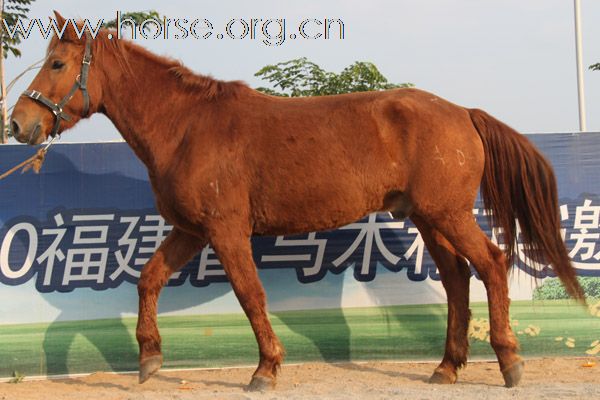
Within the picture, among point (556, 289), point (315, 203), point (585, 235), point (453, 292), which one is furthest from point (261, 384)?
point (585, 235)

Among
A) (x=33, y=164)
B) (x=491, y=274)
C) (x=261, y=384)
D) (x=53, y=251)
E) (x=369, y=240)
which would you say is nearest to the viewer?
(x=261, y=384)

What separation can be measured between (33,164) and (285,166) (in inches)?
87.1

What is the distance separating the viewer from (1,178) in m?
6.30

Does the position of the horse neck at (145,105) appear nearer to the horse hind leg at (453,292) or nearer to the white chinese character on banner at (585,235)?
the horse hind leg at (453,292)

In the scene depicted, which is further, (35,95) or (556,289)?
(556,289)

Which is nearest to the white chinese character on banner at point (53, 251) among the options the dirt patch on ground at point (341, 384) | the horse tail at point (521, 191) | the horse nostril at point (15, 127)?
the dirt patch on ground at point (341, 384)

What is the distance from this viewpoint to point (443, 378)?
5465mm

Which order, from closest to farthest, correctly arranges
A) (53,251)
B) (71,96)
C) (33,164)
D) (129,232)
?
(71,96)
(33,164)
(53,251)
(129,232)

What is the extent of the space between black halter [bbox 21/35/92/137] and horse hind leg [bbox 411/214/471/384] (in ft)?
8.25

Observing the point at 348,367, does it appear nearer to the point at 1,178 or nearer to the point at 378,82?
the point at 1,178

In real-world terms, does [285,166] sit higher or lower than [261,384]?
higher

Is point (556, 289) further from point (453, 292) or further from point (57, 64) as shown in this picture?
point (57, 64)

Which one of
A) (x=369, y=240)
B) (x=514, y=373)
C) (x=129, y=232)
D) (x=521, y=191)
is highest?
(x=521, y=191)

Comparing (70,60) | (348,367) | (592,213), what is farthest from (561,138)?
(70,60)
